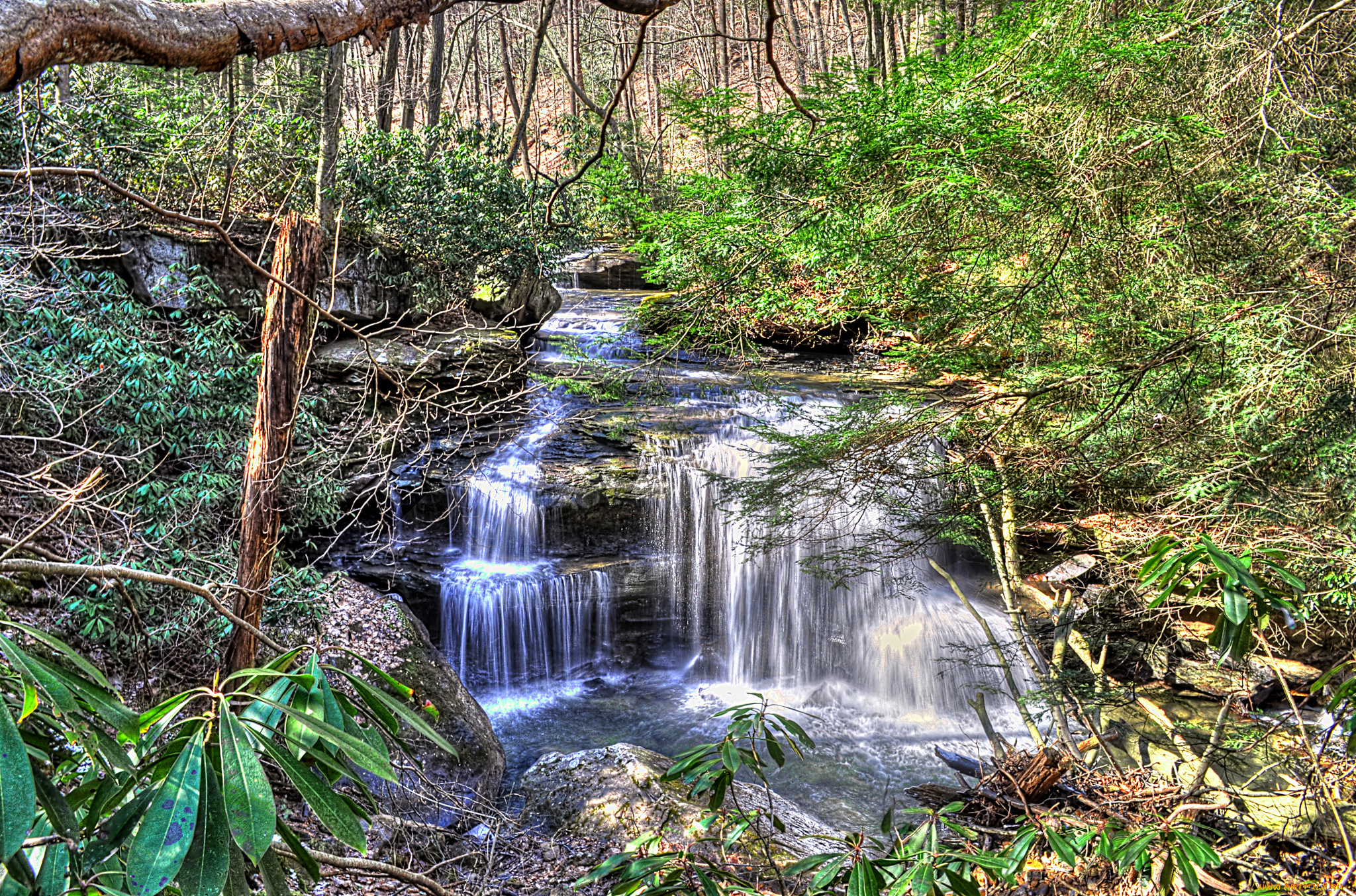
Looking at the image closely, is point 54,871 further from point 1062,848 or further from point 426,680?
point 426,680

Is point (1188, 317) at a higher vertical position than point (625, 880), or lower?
higher

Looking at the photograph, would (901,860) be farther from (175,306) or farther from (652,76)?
(652,76)

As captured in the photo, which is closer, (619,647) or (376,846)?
(376,846)

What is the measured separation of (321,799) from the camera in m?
1.03

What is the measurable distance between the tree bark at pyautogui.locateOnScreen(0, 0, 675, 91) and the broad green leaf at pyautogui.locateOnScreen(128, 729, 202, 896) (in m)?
0.87

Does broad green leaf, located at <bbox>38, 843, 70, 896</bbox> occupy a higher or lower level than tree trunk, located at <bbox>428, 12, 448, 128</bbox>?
lower

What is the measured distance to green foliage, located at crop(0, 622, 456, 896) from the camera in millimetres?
890

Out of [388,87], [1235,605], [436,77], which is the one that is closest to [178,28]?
[1235,605]

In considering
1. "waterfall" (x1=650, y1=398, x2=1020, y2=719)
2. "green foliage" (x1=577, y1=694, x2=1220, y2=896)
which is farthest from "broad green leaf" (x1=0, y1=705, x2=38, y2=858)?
"waterfall" (x1=650, y1=398, x2=1020, y2=719)

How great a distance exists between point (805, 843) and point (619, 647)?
13.4 feet

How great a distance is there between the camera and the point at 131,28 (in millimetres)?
Answer: 1189

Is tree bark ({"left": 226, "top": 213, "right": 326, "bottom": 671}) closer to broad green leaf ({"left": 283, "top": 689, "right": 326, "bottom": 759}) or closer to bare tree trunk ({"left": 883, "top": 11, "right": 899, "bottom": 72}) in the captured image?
broad green leaf ({"left": 283, "top": 689, "right": 326, "bottom": 759})

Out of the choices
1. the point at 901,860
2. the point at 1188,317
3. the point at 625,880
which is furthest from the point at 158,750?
the point at 1188,317

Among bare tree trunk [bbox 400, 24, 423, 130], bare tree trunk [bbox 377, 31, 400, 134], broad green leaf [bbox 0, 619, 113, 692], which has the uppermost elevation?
bare tree trunk [bbox 400, 24, 423, 130]
